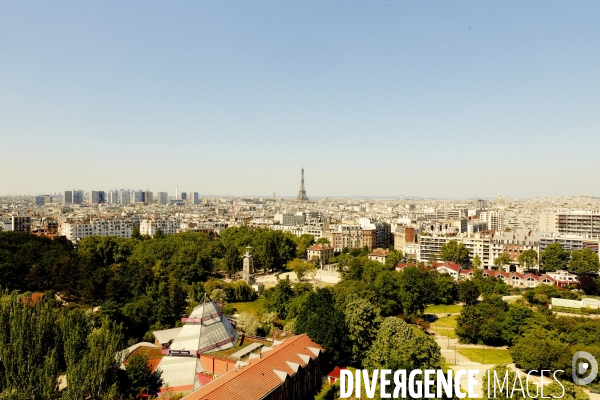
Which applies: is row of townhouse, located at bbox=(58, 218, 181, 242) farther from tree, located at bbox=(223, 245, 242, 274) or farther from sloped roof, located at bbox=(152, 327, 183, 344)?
sloped roof, located at bbox=(152, 327, 183, 344)

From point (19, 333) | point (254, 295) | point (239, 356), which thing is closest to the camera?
point (19, 333)

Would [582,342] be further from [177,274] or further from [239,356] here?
[177,274]

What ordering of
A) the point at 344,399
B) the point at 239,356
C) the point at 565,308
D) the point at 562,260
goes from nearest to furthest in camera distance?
1. the point at 344,399
2. the point at 239,356
3. the point at 565,308
4. the point at 562,260

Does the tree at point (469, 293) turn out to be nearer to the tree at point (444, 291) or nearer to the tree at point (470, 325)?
the tree at point (444, 291)

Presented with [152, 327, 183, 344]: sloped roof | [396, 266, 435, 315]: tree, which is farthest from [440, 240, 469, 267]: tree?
[152, 327, 183, 344]: sloped roof

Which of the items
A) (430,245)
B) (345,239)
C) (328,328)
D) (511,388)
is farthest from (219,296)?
(345,239)

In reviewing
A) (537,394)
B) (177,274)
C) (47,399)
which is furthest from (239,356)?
(177,274)

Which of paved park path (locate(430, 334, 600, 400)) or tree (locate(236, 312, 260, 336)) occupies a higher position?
tree (locate(236, 312, 260, 336))
